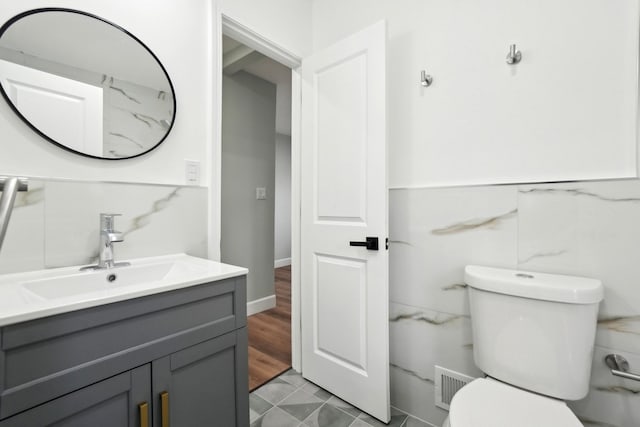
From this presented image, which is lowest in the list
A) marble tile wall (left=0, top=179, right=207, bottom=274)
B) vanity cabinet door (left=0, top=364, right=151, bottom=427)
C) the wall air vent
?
the wall air vent

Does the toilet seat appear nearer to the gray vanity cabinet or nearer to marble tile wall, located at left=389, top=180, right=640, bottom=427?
marble tile wall, located at left=389, top=180, right=640, bottom=427

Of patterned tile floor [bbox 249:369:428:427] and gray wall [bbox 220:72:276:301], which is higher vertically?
gray wall [bbox 220:72:276:301]

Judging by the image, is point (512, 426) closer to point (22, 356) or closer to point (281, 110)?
point (22, 356)

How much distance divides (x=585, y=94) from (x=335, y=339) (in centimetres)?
155

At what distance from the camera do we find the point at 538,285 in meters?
1.00

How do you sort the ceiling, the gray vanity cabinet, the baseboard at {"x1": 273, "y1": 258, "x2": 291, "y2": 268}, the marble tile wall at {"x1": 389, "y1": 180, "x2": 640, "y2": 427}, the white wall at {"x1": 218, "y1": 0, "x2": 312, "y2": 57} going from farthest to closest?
the baseboard at {"x1": 273, "y1": 258, "x2": 291, "y2": 268}
the ceiling
the white wall at {"x1": 218, "y1": 0, "x2": 312, "y2": 57}
the marble tile wall at {"x1": 389, "y1": 180, "x2": 640, "y2": 427}
the gray vanity cabinet

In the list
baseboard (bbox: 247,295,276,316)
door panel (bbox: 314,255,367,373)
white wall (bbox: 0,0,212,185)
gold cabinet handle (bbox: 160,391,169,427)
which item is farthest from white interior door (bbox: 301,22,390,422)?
baseboard (bbox: 247,295,276,316)

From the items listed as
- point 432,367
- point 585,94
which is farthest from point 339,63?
point 432,367

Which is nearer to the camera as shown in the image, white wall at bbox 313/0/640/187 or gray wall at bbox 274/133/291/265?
white wall at bbox 313/0/640/187

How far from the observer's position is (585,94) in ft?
3.49

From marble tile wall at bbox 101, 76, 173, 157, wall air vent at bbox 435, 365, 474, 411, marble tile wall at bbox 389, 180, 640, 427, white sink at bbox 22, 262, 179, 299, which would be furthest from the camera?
wall air vent at bbox 435, 365, 474, 411

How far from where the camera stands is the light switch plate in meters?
1.34

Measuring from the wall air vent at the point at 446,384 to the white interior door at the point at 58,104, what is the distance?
1.77 meters

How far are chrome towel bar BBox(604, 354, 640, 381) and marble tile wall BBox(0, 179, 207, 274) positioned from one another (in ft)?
5.47
